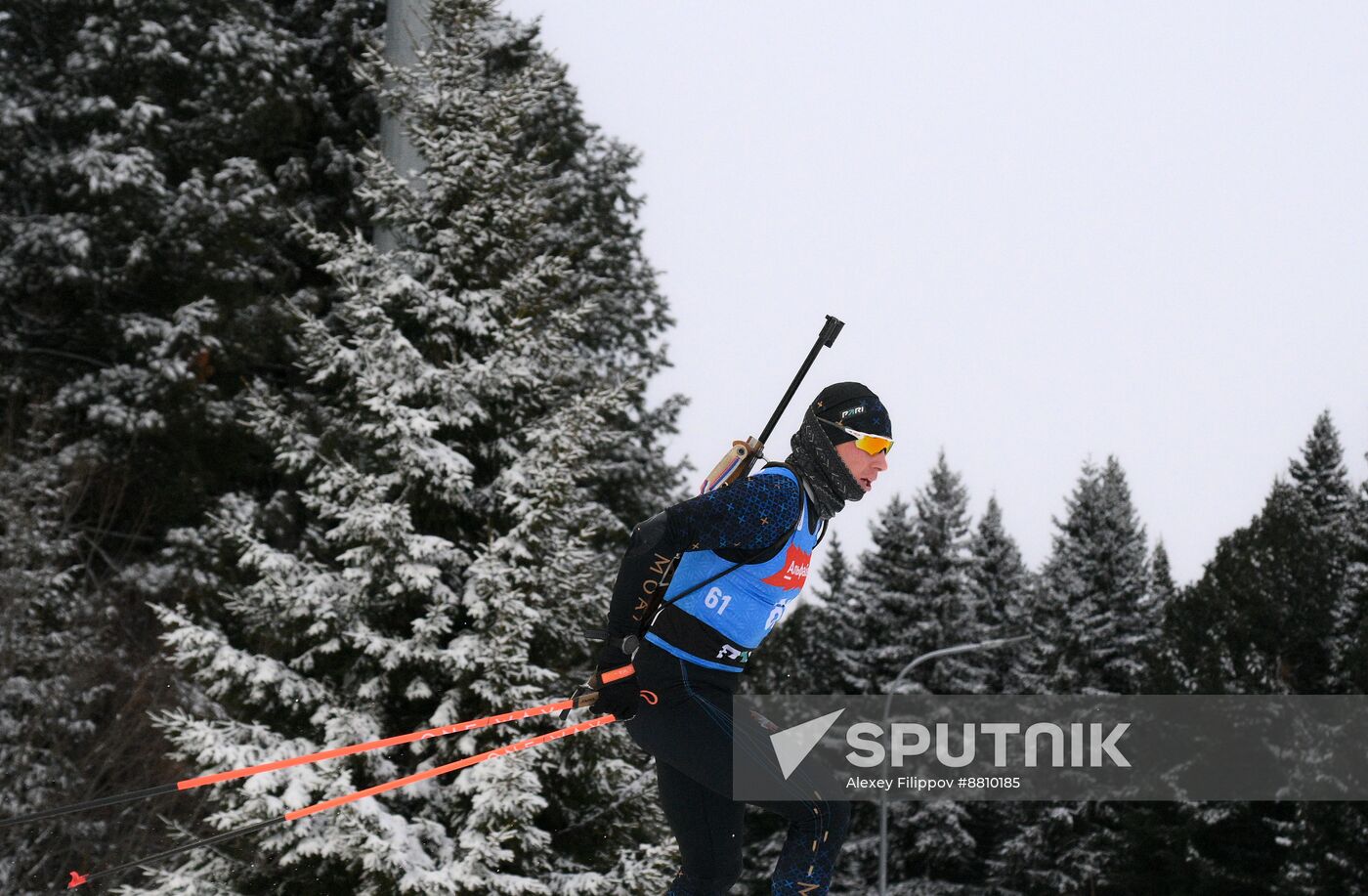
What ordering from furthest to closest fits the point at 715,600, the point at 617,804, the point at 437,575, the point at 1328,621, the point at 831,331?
the point at 1328,621
the point at 617,804
the point at 437,575
the point at 831,331
the point at 715,600

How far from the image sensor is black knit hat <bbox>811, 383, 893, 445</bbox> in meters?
5.01

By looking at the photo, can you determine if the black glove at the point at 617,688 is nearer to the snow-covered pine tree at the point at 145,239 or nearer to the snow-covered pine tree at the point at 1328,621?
the snow-covered pine tree at the point at 145,239

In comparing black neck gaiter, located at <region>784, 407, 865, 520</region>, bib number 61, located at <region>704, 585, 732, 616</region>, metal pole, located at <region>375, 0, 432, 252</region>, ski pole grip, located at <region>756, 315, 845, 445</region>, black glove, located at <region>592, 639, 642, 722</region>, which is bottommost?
black glove, located at <region>592, 639, 642, 722</region>

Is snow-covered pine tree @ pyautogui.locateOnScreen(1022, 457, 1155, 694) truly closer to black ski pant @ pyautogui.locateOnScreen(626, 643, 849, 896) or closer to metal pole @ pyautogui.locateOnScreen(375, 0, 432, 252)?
metal pole @ pyautogui.locateOnScreen(375, 0, 432, 252)

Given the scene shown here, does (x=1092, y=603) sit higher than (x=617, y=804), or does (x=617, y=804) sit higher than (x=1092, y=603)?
(x=1092, y=603)

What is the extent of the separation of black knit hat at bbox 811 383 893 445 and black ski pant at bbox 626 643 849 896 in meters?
1.01

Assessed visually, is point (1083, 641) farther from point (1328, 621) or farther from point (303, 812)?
point (303, 812)

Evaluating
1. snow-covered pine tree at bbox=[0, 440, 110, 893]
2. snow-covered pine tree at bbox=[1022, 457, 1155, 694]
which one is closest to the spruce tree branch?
snow-covered pine tree at bbox=[0, 440, 110, 893]

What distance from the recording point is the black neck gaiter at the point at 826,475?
4.92m

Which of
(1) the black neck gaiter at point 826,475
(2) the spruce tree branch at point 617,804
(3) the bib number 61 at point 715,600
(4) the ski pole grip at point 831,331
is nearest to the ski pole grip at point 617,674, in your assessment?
(3) the bib number 61 at point 715,600

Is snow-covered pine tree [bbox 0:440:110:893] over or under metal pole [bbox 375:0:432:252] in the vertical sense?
under

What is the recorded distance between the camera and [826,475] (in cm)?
493

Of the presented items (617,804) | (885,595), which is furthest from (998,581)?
(617,804)

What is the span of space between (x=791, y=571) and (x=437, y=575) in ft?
→ 24.6
